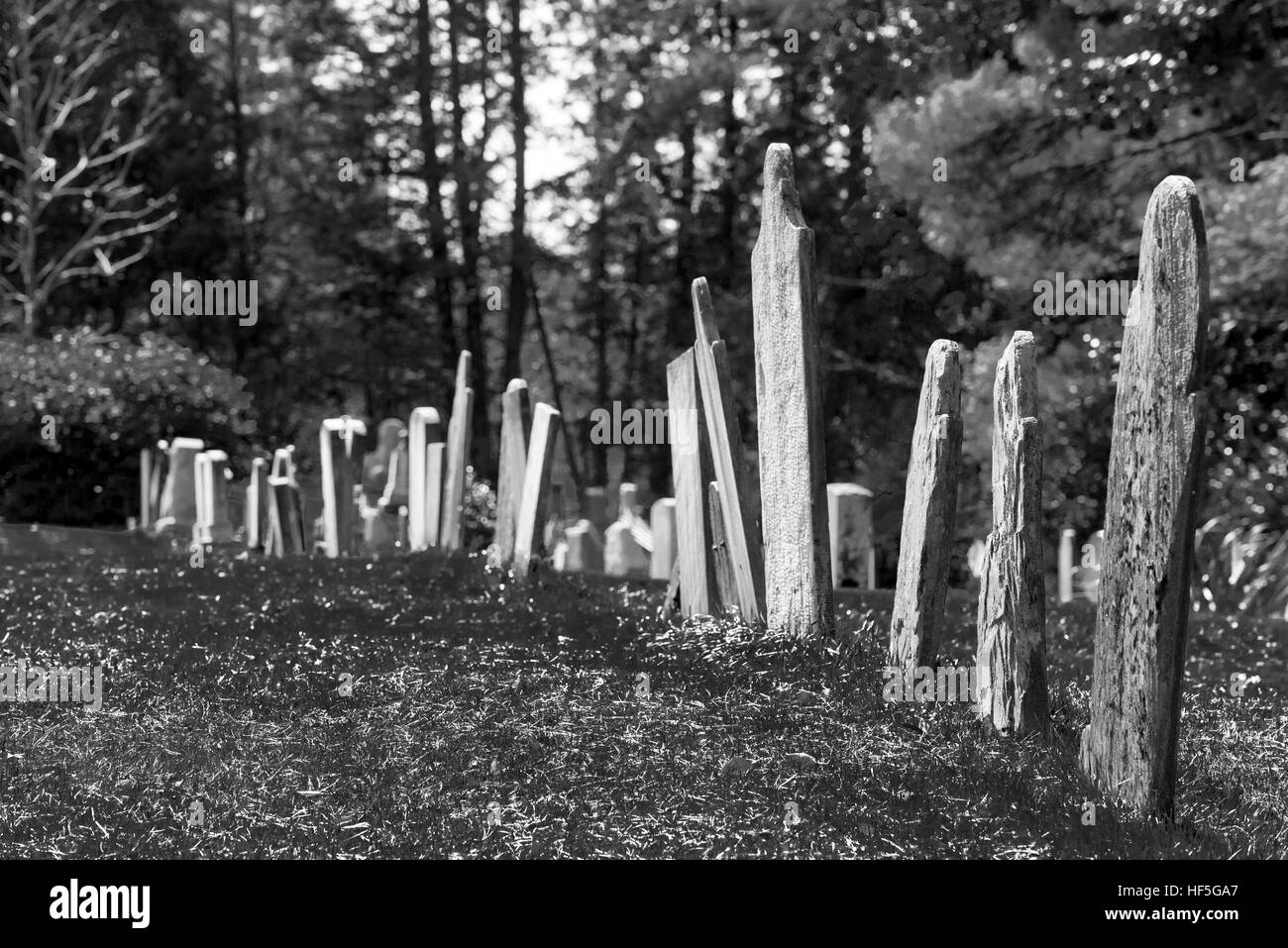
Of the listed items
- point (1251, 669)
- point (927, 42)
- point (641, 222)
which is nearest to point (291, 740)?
point (1251, 669)

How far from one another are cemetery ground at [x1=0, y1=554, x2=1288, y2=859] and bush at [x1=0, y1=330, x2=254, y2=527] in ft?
28.1

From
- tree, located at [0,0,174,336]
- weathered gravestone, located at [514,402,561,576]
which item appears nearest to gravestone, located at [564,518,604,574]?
weathered gravestone, located at [514,402,561,576]

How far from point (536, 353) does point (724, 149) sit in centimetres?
1379

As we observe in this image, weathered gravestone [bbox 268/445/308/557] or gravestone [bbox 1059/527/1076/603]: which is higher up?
weathered gravestone [bbox 268/445/308/557]

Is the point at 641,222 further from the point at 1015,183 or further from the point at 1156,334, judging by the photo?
the point at 1156,334

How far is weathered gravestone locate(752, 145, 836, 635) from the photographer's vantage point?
5957 mm

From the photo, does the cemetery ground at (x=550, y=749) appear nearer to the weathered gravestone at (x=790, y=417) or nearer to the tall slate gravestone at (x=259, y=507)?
the weathered gravestone at (x=790, y=417)

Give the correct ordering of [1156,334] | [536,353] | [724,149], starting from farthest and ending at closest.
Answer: [536,353] → [724,149] → [1156,334]

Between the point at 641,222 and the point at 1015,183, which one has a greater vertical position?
the point at 641,222

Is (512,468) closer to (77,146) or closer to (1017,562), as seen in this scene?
(1017,562)

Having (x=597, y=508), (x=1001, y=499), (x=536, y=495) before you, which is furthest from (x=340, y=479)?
(x=597, y=508)

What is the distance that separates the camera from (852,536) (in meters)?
10.5

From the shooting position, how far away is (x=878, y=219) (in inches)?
640

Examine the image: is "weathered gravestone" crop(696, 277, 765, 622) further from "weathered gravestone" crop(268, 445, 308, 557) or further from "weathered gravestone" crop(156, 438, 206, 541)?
"weathered gravestone" crop(156, 438, 206, 541)
